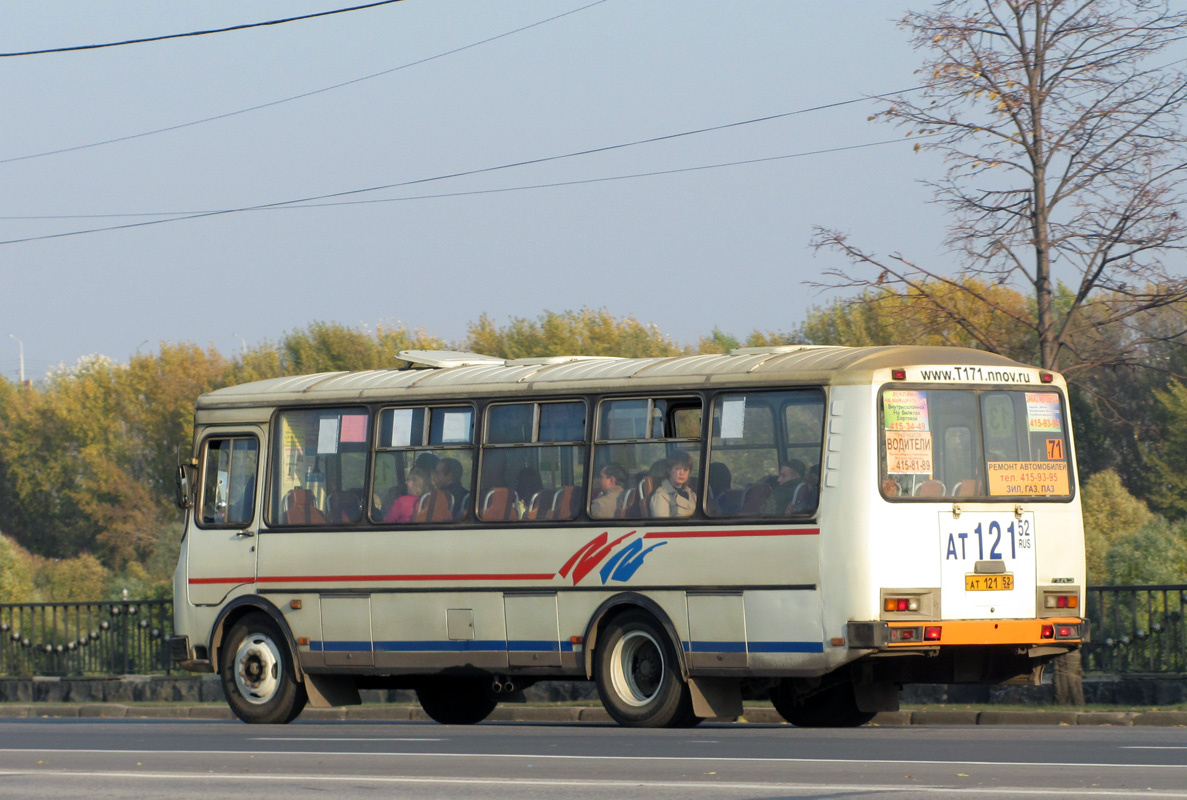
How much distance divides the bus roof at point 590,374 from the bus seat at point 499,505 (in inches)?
33.4

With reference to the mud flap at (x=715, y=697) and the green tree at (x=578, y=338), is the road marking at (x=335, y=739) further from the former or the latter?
the green tree at (x=578, y=338)

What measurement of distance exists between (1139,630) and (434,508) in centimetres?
661

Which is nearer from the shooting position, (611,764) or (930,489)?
(611,764)

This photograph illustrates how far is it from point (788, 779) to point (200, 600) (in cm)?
889

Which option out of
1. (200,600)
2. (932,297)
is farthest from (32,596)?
(932,297)

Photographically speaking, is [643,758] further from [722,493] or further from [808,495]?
[722,493]

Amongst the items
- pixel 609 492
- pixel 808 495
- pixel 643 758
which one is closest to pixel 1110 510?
pixel 609 492

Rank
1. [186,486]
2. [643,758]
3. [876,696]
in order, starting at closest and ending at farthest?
[643,758] → [876,696] → [186,486]

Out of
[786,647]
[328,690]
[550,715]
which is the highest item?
[786,647]

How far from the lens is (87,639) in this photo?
23.4m

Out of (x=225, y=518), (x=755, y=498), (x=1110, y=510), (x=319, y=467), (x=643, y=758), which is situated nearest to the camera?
(x=643, y=758)

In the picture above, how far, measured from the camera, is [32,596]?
38.0 metres

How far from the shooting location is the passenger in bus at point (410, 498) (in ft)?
53.4

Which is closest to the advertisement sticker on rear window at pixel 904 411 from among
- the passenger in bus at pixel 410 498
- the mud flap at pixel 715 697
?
the mud flap at pixel 715 697
